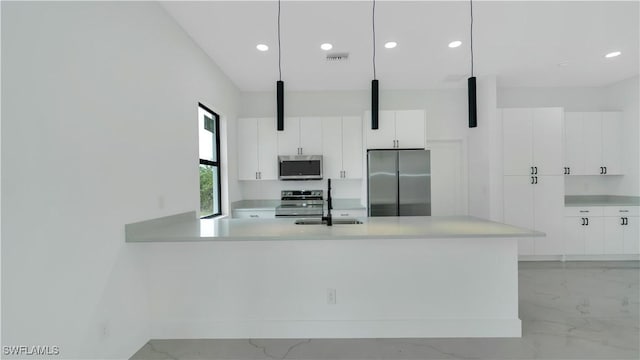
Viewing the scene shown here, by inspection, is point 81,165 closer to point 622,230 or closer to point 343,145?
point 343,145

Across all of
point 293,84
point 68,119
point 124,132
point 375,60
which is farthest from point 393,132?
point 68,119

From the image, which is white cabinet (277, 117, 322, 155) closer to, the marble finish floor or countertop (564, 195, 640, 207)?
the marble finish floor

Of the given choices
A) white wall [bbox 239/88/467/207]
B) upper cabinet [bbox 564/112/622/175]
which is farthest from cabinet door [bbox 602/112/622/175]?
white wall [bbox 239/88/467/207]

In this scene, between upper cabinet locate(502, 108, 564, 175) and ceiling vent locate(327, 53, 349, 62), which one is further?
upper cabinet locate(502, 108, 564, 175)

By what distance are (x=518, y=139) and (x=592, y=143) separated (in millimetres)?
1353

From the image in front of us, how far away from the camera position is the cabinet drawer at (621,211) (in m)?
4.36

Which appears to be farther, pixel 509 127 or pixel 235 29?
pixel 509 127

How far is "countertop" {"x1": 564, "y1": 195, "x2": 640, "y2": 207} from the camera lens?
14.6ft

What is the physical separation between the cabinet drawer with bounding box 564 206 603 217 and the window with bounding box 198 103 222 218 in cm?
520

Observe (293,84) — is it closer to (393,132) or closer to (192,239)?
(393,132)

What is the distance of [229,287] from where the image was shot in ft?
7.79

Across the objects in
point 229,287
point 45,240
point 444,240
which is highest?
point 45,240

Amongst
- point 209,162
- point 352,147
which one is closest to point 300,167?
point 352,147

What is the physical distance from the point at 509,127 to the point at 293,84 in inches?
132
